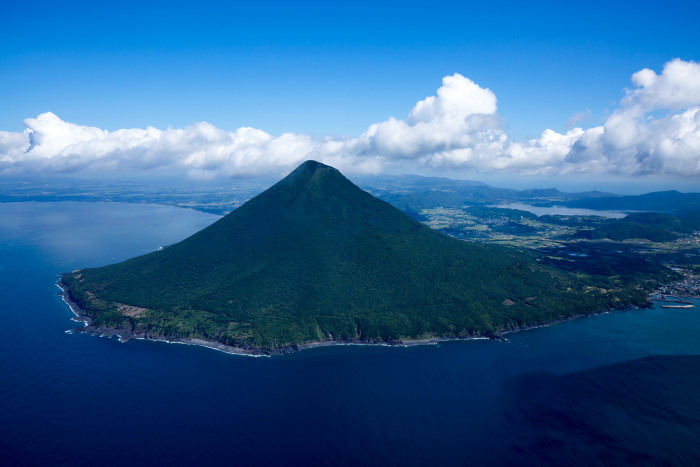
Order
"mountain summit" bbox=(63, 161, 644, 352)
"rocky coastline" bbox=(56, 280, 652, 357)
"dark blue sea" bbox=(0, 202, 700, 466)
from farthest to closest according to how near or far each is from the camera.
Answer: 1. "mountain summit" bbox=(63, 161, 644, 352)
2. "rocky coastline" bbox=(56, 280, 652, 357)
3. "dark blue sea" bbox=(0, 202, 700, 466)

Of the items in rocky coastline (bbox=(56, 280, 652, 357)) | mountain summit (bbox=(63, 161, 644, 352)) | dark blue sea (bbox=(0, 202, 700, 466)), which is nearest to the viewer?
dark blue sea (bbox=(0, 202, 700, 466))

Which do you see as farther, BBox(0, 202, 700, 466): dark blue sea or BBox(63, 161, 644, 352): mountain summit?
BBox(63, 161, 644, 352): mountain summit

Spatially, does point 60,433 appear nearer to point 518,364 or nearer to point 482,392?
point 482,392

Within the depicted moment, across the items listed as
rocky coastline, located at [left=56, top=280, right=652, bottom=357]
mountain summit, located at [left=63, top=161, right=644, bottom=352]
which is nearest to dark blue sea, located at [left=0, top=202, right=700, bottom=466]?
rocky coastline, located at [left=56, top=280, right=652, bottom=357]

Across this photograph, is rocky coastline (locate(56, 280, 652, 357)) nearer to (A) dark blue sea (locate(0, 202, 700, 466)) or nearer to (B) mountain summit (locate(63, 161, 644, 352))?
(B) mountain summit (locate(63, 161, 644, 352))

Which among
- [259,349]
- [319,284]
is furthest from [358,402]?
[319,284]

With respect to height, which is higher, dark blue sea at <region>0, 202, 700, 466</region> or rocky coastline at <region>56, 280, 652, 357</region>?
rocky coastline at <region>56, 280, 652, 357</region>

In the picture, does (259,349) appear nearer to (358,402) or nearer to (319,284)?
(319,284)
